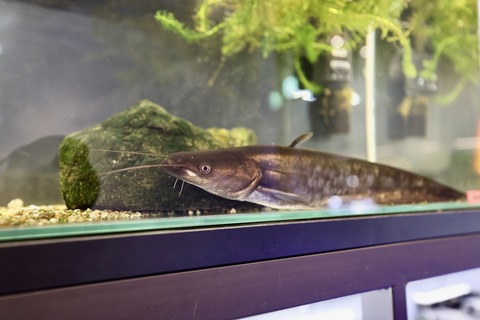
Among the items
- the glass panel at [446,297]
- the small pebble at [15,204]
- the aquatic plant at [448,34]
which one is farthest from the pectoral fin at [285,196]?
the aquatic plant at [448,34]

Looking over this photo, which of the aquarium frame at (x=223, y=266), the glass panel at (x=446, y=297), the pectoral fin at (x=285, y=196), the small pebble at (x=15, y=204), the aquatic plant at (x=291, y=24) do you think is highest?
the aquatic plant at (x=291, y=24)

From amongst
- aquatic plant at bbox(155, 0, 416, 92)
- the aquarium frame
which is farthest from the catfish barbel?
aquatic plant at bbox(155, 0, 416, 92)

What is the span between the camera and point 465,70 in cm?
207

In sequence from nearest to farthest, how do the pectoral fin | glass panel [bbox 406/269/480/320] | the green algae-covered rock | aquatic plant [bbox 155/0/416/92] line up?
the green algae-covered rock → the pectoral fin → glass panel [bbox 406/269/480/320] → aquatic plant [bbox 155/0/416/92]

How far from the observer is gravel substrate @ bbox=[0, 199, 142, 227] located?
2.00 ft

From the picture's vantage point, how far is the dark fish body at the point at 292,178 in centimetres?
81

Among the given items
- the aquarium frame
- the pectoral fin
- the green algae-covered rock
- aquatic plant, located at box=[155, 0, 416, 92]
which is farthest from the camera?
aquatic plant, located at box=[155, 0, 416, 92]

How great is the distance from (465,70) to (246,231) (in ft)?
6.51

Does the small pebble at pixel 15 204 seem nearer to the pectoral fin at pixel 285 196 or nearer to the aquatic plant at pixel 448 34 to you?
the pectoral fin at pixel 285 196

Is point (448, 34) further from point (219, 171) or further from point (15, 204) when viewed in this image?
point (15, 204)

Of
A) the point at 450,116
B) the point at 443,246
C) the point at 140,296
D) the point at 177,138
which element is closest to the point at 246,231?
the point at 140,296

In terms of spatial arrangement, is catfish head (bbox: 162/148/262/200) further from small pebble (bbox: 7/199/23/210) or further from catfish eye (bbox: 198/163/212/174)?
small pebble (bbox: 7/199/23/210)

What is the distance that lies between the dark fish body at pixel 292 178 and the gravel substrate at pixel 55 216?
0.15 meters

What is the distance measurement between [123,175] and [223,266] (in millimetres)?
288
